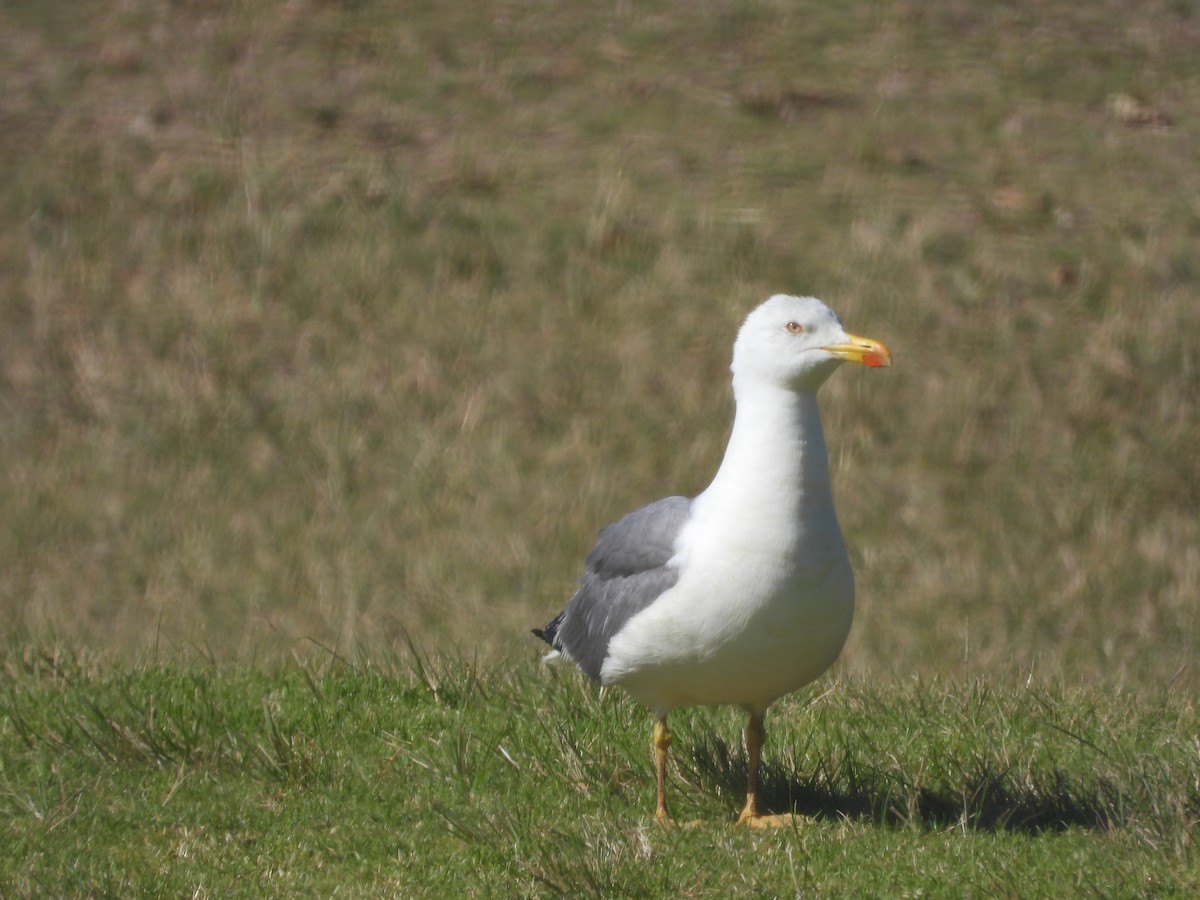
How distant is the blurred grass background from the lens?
389 inches

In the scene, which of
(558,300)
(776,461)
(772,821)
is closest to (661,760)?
(772,821)

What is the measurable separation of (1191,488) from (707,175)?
14.0 ft

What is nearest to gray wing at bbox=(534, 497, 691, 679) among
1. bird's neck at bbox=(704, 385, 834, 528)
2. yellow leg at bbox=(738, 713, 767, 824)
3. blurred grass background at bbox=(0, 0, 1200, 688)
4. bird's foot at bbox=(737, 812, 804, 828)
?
bird's neck at bbox=(704, 385, 834, 528)

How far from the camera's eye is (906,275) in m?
11.7

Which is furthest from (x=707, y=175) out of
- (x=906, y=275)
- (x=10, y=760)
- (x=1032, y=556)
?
(x=10, y=760)

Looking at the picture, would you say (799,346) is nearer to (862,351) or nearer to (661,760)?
(862,351)

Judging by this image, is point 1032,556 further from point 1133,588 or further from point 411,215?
point 411,215

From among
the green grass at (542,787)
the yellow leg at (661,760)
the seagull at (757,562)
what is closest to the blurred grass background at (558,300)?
the green grass at (542,787)

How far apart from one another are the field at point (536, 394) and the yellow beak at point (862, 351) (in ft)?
4.29

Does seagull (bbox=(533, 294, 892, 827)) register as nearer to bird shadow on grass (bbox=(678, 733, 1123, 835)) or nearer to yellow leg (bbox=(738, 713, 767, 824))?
yellow leg (bbox=(738, 713, 767, 824))

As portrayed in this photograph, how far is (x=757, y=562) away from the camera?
487 centimetres

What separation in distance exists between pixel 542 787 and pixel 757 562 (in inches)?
48.9

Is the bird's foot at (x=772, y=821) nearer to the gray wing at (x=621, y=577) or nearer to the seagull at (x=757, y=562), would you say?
the seagull at (x=757, y=562)

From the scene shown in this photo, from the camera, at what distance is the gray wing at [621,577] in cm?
521
